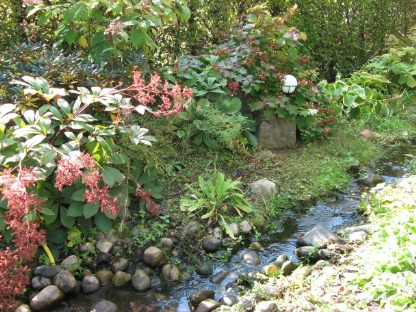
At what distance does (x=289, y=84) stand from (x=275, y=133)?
2.03 feet

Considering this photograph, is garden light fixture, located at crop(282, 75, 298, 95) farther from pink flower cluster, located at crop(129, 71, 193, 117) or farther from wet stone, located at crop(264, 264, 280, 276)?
wet stone, located at crop(264, 264, 280, 276)

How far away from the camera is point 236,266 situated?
12.2 ft

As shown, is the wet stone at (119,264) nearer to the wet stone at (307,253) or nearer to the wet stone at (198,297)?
the wet stone at (198,297)

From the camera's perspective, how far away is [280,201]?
4.49 metres

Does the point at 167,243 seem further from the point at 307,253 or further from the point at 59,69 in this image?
the point at 59,69

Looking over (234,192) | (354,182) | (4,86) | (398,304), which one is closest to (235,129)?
(234,192)

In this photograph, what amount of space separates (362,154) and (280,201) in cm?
184

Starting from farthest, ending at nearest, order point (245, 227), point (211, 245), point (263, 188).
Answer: point (263, 188) → point (245, 227) → point (211, 245)

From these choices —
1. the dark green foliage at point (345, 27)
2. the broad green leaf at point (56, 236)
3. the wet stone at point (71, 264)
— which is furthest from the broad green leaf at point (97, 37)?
the dark green foliage at point (345, 27)

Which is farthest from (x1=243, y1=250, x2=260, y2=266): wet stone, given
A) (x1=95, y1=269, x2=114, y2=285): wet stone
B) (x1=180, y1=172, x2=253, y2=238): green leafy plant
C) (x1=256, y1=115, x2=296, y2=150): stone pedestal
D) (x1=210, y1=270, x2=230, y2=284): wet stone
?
(x1=256, y1=115, x2=296, y2=150): stone pedestal

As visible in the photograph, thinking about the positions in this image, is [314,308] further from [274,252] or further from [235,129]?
[235,129]

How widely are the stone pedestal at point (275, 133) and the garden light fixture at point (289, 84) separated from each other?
0.36 metres

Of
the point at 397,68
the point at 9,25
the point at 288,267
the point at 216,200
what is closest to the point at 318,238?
the point at 288,267

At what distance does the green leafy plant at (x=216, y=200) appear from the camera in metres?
4.06
